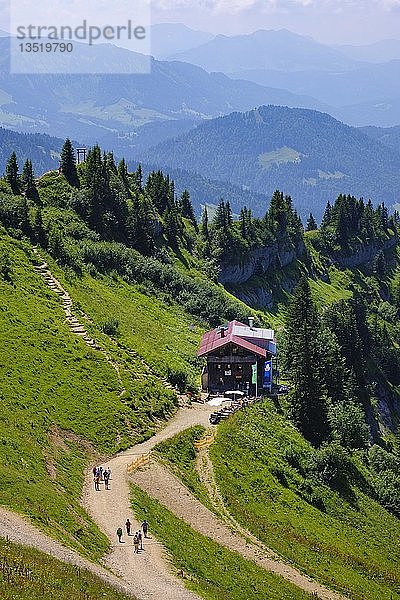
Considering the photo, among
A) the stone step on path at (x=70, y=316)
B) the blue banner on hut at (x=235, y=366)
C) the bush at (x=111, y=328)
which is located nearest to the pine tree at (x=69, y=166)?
the stone step on path at (x=70, y=316)

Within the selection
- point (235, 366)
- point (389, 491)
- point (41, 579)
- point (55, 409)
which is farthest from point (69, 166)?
point (41, 579)

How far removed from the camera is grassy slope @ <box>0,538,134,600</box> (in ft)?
89.4

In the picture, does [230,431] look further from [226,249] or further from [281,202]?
[281,202]

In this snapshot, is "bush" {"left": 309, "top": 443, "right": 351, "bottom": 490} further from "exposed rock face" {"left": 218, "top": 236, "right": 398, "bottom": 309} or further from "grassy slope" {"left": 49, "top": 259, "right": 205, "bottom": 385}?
"exposed rock face" {"left": 218, "top": 236, "right": 398, "bottom": 309}

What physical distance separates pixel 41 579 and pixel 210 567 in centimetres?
1392

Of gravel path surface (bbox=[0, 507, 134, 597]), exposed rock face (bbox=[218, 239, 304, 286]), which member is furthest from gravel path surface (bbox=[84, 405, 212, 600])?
exposed rock face (bbox=[218, 239, 304, 286])

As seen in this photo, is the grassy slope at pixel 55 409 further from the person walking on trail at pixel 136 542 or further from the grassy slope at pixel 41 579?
the grassy slope at pixel 41 579

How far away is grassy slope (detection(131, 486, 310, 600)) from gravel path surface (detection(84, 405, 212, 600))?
2.78 feet

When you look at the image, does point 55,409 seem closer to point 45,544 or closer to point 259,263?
point 45,544

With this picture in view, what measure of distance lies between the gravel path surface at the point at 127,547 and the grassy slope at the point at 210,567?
33.3 inches

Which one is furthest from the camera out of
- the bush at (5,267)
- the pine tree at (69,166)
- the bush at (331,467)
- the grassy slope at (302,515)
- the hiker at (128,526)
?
the pine tree at (69,166)

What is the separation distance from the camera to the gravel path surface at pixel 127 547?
35.8 meters

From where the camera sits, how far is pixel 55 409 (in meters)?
56.5

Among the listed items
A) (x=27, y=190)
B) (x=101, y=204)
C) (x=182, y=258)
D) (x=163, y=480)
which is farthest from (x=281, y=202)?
(x=163, y=480)
